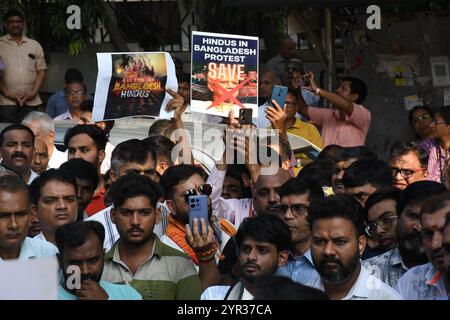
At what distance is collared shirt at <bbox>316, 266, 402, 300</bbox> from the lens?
653 cm

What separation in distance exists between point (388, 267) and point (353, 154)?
6.48 ft

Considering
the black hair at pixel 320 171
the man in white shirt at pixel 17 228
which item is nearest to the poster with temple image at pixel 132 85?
the black hair at pixel 320 171

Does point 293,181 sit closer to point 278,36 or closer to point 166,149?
point 166,149

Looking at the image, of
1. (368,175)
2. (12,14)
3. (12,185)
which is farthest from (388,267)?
(12,14)

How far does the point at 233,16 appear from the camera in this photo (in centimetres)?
1452

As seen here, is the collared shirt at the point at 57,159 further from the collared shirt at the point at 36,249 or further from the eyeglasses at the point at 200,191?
the collared shirt at the point at 36,249

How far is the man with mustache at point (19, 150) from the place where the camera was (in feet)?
30.7

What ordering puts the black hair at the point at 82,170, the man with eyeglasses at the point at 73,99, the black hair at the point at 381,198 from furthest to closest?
the man with eyeglasses at the point at 73,99 < the black hair at the point at 82,170 < the black hair at the point at 381,198

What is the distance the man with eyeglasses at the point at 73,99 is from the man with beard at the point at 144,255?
396 centimetres

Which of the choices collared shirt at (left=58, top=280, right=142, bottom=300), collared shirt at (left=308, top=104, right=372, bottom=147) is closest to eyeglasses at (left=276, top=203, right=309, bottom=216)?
collared shirt at (left=58, top=280, right=142, bottom=300)

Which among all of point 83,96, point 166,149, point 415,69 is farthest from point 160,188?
point 415,69

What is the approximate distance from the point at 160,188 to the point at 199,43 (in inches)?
70.1

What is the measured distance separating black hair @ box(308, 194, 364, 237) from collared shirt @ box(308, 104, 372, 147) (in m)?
4.40
